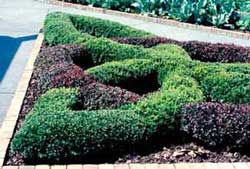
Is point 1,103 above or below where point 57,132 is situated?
below

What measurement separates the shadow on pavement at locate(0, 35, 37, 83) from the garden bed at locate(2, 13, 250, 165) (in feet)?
2.74

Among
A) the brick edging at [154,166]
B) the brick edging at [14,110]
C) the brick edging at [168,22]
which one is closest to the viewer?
the brick edging at [154,166]

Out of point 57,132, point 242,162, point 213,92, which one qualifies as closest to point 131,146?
point 57,132

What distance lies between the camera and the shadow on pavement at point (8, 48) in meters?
7.29

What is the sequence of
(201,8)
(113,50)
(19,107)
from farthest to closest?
(201,8)
(113,50)
(19,107)

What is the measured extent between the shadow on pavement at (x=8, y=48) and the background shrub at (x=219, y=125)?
3.00 metres

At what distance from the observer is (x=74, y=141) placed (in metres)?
4.24

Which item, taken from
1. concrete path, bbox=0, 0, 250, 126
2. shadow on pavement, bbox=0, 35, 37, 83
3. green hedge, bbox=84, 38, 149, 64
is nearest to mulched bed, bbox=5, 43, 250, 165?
concrete path, bbox=0, 0, 250, 126

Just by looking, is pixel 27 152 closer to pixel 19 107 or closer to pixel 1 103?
pixel 19 107

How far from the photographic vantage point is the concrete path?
6746 millimetres

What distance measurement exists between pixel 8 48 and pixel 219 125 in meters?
4.65

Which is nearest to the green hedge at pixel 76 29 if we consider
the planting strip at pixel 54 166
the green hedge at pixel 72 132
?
the planting strip at pixel 54 166

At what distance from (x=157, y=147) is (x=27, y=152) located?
115 cm

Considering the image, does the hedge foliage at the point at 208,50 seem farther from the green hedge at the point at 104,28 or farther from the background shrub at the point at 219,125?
the background shrub at the point at 219,125
